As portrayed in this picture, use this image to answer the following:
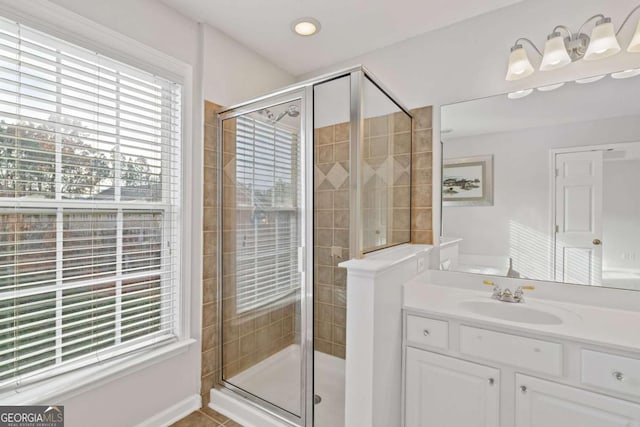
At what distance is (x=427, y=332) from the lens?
1.54 m

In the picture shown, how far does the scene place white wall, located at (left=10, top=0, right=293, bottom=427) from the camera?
1535 millimetres

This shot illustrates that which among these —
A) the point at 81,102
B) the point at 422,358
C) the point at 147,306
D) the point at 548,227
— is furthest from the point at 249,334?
the point at 548,227

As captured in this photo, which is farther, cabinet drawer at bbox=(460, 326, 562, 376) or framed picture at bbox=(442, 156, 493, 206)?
framed picture at bbox=(442, 156, 493, 206)

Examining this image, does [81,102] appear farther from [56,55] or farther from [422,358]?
[422,358]

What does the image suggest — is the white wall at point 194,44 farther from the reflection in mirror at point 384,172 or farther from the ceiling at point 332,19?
the reflection in mirror at point 384,172

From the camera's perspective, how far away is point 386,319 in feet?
4.84

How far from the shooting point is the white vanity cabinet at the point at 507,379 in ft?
3.80

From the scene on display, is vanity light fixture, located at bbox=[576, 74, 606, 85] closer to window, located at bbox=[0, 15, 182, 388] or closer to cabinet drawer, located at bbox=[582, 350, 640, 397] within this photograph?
cabinet drawer, located at bbox=[582, 350, 640, 397]

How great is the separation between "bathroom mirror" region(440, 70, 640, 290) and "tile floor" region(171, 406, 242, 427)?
1.68 m

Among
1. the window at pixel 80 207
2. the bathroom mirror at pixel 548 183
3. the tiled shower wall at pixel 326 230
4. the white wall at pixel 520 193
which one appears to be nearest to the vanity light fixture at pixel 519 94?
the bathroom mirror at pixel 548 183

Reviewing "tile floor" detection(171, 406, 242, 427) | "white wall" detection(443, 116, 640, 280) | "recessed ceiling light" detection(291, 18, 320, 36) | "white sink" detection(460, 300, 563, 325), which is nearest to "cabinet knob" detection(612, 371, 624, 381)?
"white sink" detection(460, 300, 563, 325)
